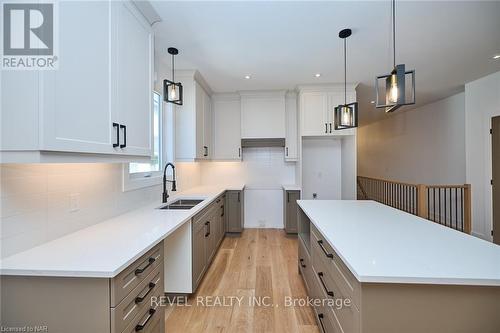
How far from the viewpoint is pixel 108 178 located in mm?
1921

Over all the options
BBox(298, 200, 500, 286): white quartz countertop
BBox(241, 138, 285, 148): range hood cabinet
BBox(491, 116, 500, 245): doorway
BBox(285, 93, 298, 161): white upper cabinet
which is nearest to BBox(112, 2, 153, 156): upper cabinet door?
BBox(298, 200, 500, 286): white quartz countertop

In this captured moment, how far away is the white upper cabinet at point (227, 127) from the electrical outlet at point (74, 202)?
9.84 feet

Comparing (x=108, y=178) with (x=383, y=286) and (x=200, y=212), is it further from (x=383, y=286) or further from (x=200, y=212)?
(x=383, y=286)

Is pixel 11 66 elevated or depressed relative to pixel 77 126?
elevated

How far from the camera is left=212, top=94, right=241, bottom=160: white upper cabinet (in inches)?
177

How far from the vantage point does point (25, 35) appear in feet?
3.22

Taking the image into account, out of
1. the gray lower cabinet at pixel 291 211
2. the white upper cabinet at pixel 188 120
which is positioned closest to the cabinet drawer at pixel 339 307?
the gray lower cabinet at pixel 291 211

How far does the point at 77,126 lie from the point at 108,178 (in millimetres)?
907

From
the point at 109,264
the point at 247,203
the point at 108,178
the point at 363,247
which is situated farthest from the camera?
the point at 247,203

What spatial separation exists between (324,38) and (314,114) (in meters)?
1.73

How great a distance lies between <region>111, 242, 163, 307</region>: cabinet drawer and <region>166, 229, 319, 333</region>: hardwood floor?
913 mm

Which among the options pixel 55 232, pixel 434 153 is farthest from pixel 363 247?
pixel 434 153

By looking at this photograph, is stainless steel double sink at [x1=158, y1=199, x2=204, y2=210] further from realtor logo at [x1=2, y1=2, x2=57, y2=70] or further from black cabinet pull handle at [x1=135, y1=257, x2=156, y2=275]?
realtor logo at [x1=2, y1=2, x2=57, y2=70]

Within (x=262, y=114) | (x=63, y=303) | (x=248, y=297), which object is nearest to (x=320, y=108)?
(x=262, y=114)
